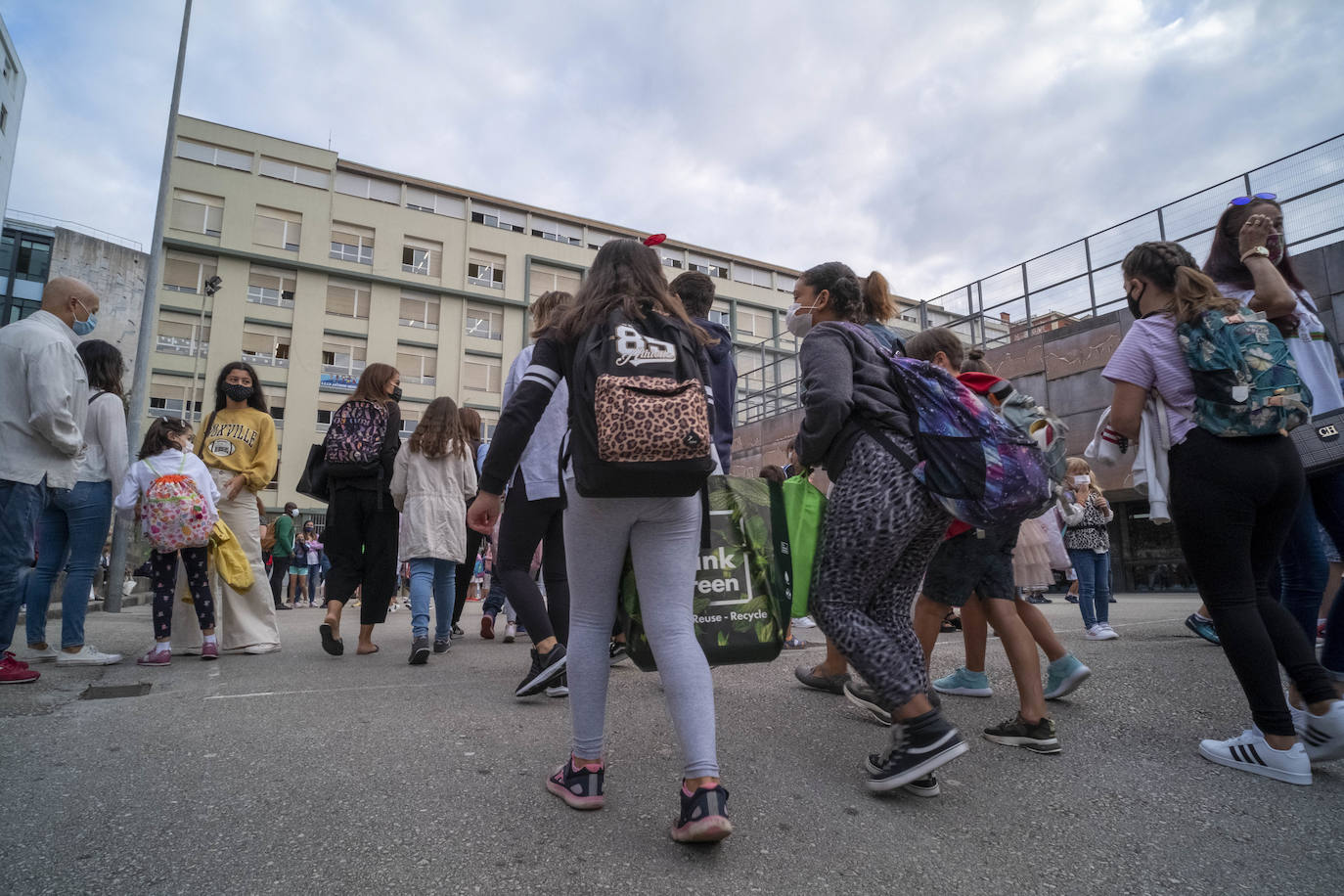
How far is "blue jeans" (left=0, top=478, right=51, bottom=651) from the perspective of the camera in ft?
12.3

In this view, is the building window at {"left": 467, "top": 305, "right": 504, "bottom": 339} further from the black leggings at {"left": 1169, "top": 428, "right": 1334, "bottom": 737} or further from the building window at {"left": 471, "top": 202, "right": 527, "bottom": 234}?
the black leggings at {"left": 1169, "top": 428, "right": 1334, "bottom": 737}

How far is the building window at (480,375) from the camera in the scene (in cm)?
4350

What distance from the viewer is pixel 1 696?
3.48 meters

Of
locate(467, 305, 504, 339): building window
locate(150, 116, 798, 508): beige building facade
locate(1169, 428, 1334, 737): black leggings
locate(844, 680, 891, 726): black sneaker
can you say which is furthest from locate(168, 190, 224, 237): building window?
locate(1169, 428, 1334, 737): black leggings

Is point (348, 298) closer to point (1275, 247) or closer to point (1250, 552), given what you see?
point (1275, 247)

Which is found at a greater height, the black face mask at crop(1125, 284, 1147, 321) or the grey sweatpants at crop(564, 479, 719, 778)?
the black face mask at crop(1125, 284, 1147, 321)

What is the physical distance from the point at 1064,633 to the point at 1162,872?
479 cm

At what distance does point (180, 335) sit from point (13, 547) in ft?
134

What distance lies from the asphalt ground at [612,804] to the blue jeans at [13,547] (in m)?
0.48

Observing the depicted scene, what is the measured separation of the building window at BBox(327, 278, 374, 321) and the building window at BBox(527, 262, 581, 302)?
9337 millimetres

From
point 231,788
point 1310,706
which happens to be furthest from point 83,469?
point 1310,706

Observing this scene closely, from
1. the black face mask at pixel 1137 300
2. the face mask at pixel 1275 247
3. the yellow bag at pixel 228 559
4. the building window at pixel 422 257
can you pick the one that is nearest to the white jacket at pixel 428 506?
the yellow bag at pixel 228 559

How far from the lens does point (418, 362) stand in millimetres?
42531

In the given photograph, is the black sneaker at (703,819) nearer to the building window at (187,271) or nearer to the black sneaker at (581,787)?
the black sneaker at (581,787)
